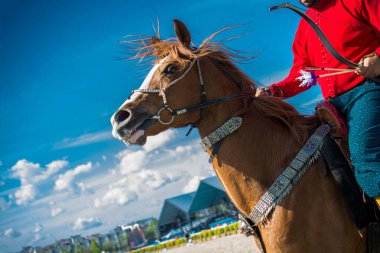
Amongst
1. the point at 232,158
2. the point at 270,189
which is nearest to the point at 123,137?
the point at 232,158

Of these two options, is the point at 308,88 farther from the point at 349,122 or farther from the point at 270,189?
the point at 270,189

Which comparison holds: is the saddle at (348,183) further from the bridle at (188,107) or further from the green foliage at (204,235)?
the green foliage at (204,235)

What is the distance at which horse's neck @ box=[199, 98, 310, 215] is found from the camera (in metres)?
3.72

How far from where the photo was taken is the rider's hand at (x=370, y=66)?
351cm

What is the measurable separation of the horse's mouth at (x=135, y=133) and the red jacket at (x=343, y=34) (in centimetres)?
176

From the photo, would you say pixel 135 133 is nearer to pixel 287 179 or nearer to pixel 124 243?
pixel 287 179

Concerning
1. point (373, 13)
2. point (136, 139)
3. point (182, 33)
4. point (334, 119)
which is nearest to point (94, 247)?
point (136, 139)

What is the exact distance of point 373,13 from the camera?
11.9 ft

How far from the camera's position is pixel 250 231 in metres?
3.99

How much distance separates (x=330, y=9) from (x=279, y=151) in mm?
1426

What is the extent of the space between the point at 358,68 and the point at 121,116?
2097mm

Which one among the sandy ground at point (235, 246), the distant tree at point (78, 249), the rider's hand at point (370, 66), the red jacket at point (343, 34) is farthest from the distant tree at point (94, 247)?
the rider's hand at point (370, 66)

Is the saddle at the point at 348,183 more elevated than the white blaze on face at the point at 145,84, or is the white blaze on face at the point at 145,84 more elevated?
the white blaze on face at the point at 145,84

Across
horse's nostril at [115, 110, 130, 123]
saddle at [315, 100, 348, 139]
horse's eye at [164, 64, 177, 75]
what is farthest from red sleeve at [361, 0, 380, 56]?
horse's nostril at [115, 110, 130, 123]
